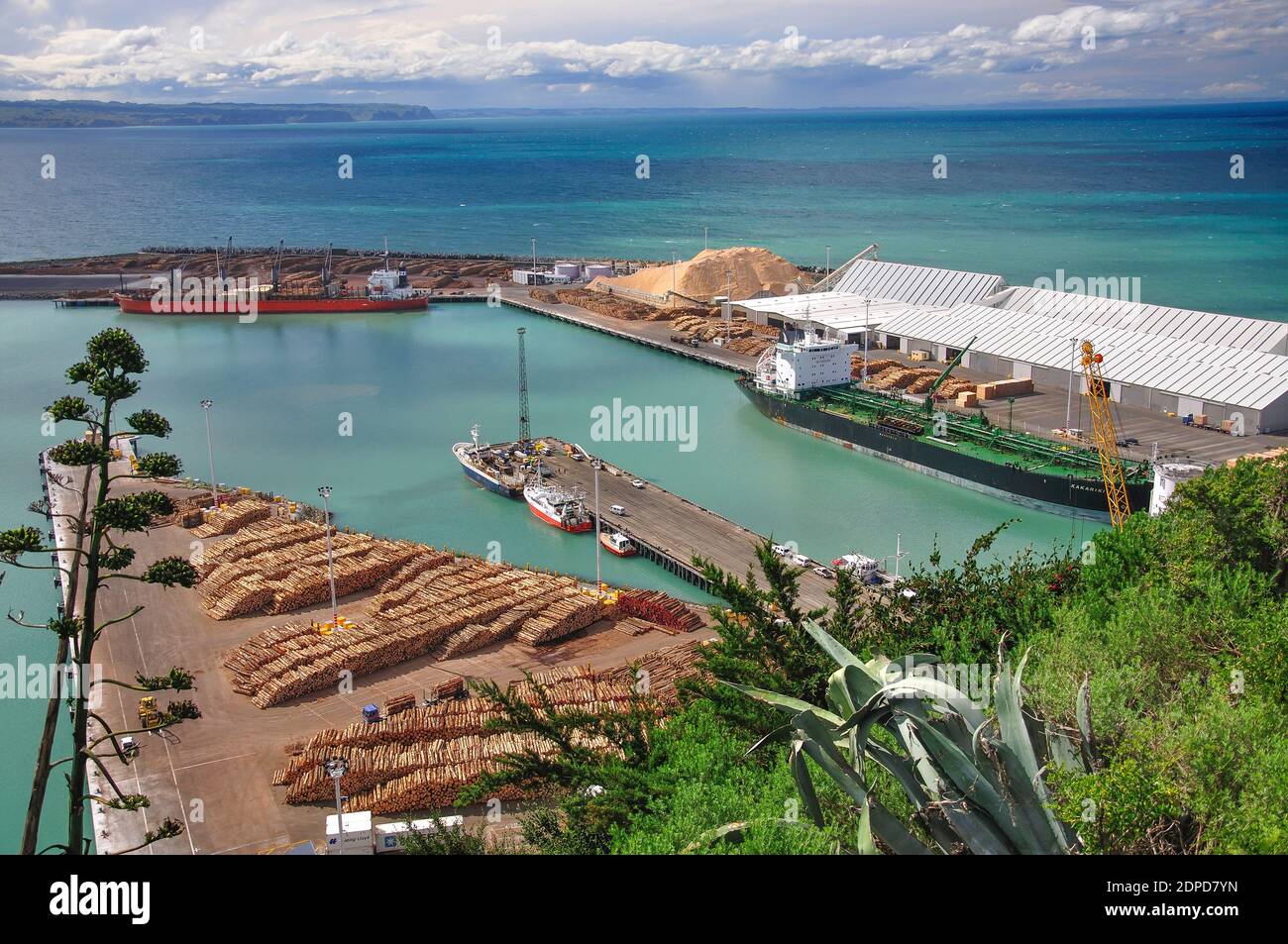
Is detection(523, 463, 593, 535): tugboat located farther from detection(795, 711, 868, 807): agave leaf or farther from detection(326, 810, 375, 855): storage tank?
detection(795, 711, 868, 807): agave leaf

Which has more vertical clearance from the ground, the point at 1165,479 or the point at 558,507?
the point at 1165,479

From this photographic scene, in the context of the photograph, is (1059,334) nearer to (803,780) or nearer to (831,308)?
(831,308)

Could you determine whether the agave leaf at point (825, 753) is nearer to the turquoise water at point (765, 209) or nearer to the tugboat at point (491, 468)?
the tugboat at point (491, 468)

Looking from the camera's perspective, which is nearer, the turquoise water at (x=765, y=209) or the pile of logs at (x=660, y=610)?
the pile of logs at (x=660, y=610)

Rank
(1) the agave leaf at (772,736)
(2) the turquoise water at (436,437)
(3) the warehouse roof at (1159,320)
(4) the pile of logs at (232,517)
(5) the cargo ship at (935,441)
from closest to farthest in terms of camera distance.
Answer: (1) the agave leaf at (772,736) → (4) the pile of logs at (232,517) → (2) the turquoise water at (436,437) → (5) the cargo ship at (935,441) → (3) the warehouse roof at (1159,320)

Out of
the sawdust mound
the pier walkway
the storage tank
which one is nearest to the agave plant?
the storage tank

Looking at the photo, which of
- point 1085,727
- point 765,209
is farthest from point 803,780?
point 765,209

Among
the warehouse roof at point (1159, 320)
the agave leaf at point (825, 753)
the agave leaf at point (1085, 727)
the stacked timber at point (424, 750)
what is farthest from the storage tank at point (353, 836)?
the warehouse roof at point (1159, 320)

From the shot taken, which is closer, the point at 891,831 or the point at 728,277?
the point at 891,831
